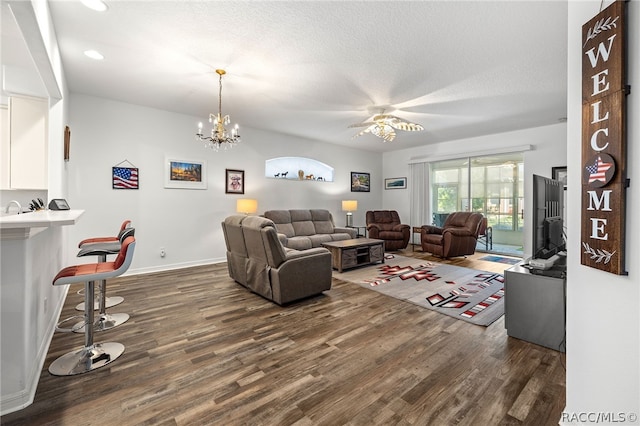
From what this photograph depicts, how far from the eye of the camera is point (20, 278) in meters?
1.56

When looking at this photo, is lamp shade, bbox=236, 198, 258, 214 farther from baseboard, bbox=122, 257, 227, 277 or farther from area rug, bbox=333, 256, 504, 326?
area rug, bbox=333, 256, 504, 326

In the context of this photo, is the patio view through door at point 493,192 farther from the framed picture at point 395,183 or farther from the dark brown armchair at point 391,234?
the dark brown armchair at point 391,234

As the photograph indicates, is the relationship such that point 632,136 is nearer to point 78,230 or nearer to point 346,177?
point 78,230

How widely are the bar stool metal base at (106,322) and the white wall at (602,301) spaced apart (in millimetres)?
3441

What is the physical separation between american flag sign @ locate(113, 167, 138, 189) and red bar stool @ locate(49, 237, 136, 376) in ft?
9.12

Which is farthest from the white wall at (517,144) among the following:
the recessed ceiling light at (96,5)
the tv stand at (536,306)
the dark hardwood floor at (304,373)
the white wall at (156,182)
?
the recessed ceiling light at (96,5)

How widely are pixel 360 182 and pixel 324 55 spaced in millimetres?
5199

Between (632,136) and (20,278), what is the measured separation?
310 centimetres

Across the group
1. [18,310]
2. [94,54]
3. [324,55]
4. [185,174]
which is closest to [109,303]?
[18,310]

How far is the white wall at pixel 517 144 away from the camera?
5371 mm

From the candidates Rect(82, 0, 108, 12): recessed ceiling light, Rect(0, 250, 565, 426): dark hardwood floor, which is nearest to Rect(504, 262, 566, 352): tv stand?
Rect(0, 250, 565, 426): dark hardwood floor

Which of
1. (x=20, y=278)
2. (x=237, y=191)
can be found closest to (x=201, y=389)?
(x=20, y=278)

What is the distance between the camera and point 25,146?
2.76 meters

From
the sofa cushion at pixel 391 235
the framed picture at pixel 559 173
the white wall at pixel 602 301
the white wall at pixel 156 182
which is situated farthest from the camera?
the sofa cushion at pixel 391 235
